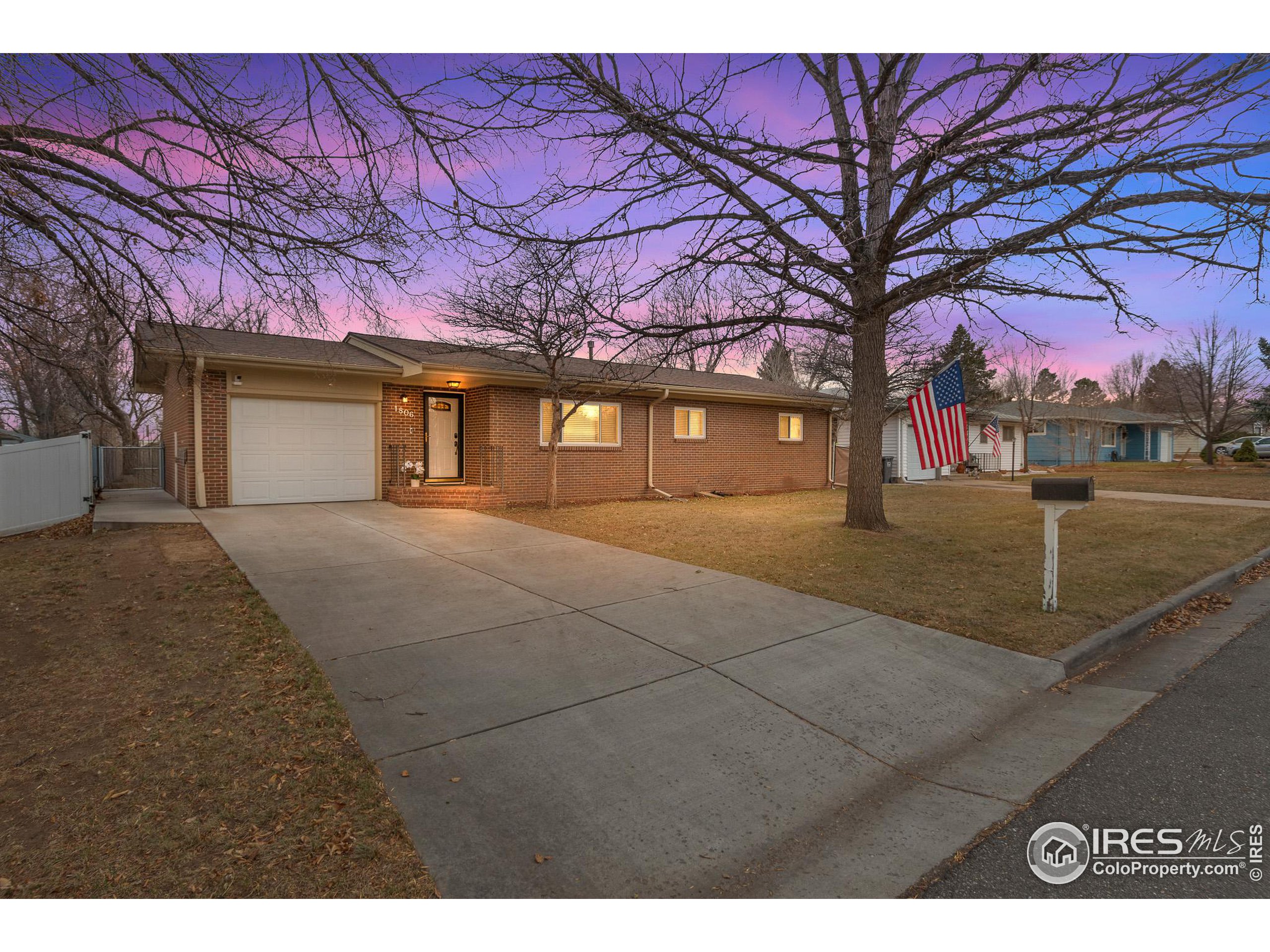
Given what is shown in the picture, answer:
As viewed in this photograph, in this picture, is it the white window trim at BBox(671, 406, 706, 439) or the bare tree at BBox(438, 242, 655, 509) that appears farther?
the white window trim at BBox(671, 406, 706, 439)

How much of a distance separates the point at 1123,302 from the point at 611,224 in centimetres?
619

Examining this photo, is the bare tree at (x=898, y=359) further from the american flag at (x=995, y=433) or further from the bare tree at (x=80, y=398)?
the bare tree at (x=80, y=398)

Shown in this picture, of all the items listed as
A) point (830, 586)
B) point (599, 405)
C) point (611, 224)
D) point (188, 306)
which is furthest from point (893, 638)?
point (599, 405)

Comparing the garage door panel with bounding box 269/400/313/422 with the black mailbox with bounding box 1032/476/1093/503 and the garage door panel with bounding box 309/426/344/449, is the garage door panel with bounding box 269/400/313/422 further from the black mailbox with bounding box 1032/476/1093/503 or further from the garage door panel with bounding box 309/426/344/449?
the black mailbox with bounding box 1032/476/1093/503

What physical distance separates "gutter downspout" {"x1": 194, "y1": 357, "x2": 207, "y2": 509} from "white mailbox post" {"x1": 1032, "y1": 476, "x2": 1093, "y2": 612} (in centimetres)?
1229

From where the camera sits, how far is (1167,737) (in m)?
3.35

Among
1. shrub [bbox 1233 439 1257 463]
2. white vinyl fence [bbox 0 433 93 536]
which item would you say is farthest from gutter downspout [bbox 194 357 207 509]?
shrub [bbox 1233 439 1257 463]

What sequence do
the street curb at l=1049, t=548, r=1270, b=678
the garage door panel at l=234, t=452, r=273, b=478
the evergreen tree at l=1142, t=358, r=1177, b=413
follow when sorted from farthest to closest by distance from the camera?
the evergreen tree at l=1142, t=358, r=1177, b=413 < the garage door panel at l=234, t=452, r=273, b=478 < the street curb at l=1049, t=548, r=1270, b=678

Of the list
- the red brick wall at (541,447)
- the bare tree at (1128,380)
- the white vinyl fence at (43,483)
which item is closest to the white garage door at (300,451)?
the red brick wall at (541,447)

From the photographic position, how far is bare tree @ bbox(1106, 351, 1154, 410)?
151 ft

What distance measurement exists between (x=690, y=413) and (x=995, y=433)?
16456 millimetres

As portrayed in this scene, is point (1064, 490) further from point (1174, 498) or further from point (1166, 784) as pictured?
point (1174, 498)

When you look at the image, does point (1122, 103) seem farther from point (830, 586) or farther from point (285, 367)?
point (285, 367)

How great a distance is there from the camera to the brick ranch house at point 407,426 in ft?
36.7
